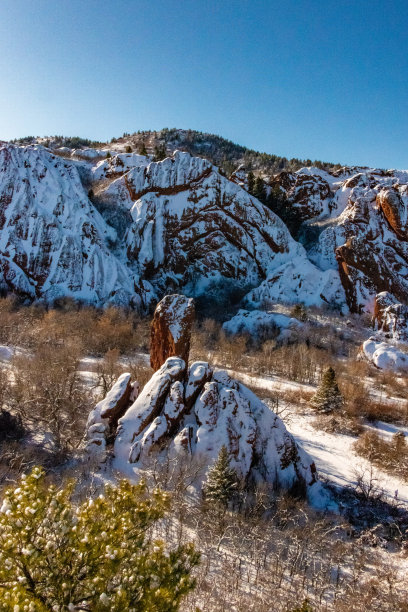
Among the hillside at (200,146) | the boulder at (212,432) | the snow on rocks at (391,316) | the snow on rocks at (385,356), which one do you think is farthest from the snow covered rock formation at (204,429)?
the hillside at (200,146)

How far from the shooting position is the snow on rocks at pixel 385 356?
2878cm

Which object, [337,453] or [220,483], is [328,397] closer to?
[337,453]

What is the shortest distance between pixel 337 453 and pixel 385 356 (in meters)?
16.9

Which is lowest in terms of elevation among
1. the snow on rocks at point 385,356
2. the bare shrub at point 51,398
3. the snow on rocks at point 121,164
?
the bare shrub at point 51,398

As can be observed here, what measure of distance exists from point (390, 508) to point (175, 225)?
132 ft

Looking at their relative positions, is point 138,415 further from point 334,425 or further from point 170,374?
point 334,425

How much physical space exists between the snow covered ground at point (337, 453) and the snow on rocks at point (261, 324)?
1203 cm

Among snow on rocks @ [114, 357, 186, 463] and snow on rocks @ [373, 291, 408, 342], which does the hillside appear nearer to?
snow on rocks @ [373, 291, 408, 342]

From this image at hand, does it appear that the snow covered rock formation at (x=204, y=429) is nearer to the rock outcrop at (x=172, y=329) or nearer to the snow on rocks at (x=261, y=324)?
the rock outcrop at (x=172, y=329)

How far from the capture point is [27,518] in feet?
9.41

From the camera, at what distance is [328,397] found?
66.9 feet

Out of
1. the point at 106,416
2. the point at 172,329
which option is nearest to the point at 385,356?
the point at 172,329

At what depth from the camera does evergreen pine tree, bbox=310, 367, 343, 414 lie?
2028 cm

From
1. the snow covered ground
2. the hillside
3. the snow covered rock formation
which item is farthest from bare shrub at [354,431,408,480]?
the hillside
